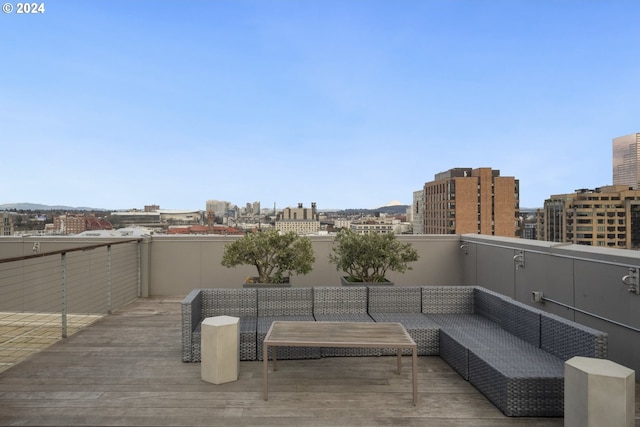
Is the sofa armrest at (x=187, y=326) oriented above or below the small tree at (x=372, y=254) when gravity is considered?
below

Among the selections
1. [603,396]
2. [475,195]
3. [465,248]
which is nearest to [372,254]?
[465,248]

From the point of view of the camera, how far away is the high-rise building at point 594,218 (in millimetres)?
4837

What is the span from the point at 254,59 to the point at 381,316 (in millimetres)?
17722

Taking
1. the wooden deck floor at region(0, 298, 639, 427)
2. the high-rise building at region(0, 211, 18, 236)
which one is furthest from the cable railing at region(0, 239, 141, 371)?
the wooden deck floor at region(0, 298, 639, 427)

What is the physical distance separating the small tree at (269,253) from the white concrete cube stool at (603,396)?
4106 millimetres

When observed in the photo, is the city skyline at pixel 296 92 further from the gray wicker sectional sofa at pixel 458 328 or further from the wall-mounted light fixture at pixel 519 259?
the gray wicker sectional sofa at pixel 458 328

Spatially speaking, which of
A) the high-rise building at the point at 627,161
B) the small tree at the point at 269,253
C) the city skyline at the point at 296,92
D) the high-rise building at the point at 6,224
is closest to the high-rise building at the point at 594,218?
the high-rise building at the point at 627,161

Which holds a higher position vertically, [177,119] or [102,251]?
[177,119]

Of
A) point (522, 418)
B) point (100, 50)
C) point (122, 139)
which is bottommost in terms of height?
point (522, 418)

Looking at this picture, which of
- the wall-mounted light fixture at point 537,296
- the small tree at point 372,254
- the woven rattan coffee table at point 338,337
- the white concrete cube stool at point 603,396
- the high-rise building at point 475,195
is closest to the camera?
the white concrete cube stool at point 603,396

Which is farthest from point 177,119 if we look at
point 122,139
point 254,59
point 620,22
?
point 620,22

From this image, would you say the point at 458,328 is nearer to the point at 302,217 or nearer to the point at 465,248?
the point at 465,248

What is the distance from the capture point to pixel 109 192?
24.0 metres

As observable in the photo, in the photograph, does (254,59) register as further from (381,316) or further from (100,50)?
(381,316)
